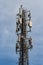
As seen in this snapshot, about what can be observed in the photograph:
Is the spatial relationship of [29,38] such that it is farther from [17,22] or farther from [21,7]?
[21,7]

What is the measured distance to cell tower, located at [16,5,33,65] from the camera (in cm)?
2123

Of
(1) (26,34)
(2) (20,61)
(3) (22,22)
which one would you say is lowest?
(2) (20,61)

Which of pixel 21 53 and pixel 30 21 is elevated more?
pixel 30 21

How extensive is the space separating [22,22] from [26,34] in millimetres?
1630

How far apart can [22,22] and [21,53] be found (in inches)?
156

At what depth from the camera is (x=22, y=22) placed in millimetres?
23078

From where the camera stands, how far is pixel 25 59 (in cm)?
2109

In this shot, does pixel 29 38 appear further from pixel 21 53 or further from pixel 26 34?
pixel 21 53

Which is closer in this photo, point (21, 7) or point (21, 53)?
point (21, 53)

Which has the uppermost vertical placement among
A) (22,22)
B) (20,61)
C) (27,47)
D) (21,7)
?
(21,7)

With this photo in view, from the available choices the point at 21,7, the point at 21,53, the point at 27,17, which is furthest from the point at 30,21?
the point at 21,53

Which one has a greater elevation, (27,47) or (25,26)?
(25,26)

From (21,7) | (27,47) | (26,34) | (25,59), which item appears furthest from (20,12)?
(25,59)

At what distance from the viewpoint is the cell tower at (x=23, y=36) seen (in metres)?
21.2
